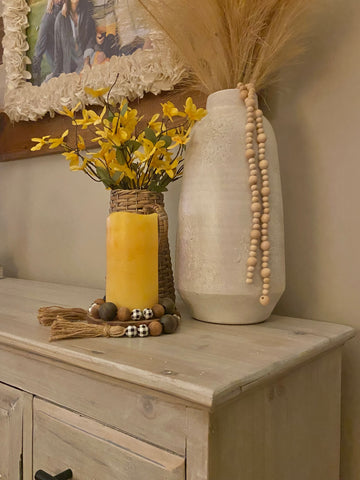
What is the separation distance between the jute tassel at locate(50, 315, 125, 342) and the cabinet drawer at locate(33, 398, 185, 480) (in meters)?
0.10

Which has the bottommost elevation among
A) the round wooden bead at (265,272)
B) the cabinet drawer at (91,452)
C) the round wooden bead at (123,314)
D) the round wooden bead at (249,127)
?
the cabinet drawer at (91,452)

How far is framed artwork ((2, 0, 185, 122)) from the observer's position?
38.7 inches

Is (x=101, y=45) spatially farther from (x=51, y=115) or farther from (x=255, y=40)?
(x=255, y=40)

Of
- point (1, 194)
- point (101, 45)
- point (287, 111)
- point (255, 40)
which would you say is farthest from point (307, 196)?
point (1, 194)

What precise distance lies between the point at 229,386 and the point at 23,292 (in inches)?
29.1

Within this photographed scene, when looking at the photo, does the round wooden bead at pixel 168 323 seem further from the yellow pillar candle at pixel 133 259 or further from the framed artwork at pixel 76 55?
the framed artwork at pixel 76 55

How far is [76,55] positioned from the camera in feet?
3.79

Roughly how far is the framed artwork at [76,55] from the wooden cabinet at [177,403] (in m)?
0.57

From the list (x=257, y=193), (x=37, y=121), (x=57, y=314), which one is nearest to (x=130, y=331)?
(x=57, y=314)

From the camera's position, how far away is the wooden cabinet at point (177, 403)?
1.52 ft

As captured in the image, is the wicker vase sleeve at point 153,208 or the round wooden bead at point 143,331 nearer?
the round wooden bead at point 143,331

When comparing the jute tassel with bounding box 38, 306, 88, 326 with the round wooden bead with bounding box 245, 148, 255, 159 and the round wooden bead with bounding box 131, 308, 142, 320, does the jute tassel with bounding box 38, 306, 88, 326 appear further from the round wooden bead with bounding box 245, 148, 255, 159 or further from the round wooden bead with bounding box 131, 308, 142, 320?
the round wooden bead with bounding box 245, 148, 255, 159

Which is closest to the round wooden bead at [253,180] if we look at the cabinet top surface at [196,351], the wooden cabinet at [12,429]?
the cabinet top surface at [196,351]

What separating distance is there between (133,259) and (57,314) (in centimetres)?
16
